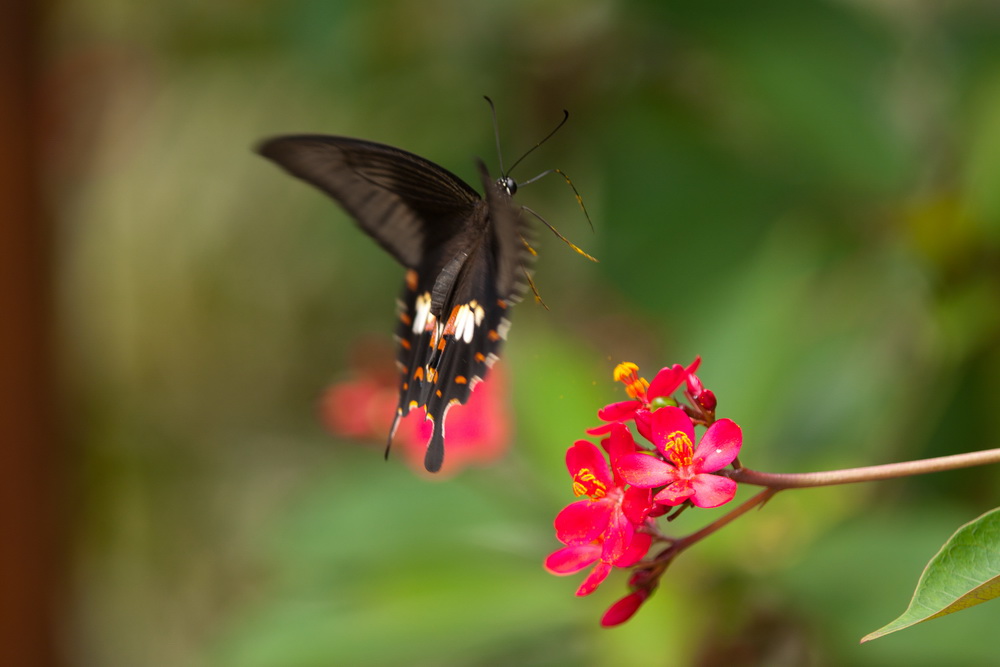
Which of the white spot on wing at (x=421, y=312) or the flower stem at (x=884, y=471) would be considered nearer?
the flower stem at (x=884, y=471)

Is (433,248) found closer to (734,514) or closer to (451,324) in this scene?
(451,324)

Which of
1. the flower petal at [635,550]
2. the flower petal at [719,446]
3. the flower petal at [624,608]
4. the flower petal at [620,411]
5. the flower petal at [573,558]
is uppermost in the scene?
the flower petal at [620,411]

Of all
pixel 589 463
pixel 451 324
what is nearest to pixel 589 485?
pixel 589 463

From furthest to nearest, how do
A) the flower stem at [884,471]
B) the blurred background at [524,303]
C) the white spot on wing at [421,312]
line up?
the blurred background at [524,303] < the white spot on wing at [421,312] < the flower stem at [884,471]

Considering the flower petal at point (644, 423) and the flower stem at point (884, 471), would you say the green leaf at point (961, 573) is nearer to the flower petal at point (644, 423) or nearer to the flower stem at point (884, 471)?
the flower stem at point (884, 471)

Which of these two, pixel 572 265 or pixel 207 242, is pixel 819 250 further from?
pixel 207 242

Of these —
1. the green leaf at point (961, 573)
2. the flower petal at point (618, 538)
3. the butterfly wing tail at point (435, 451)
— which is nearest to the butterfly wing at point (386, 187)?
the butterfly wing tail at point (435, 451)
